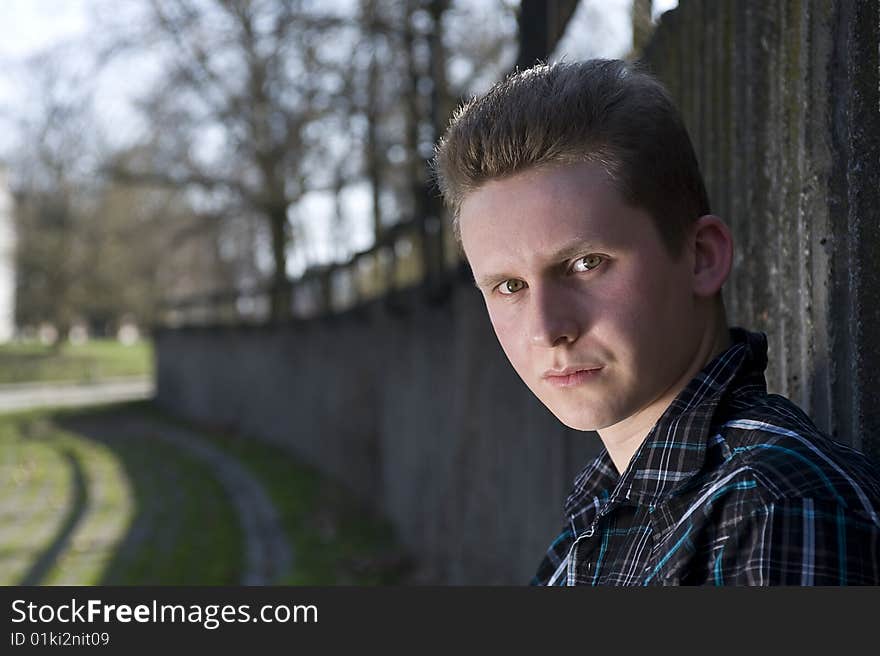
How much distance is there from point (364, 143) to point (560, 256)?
12156 mm

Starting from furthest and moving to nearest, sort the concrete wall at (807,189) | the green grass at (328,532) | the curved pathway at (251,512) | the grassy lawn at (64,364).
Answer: the grassy lawn at (64,364), the curved pathway at (251,512), the green grass at (328,532), the concrete wall at (807,189)

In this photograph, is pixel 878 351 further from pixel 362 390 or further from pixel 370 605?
pixel 362 390

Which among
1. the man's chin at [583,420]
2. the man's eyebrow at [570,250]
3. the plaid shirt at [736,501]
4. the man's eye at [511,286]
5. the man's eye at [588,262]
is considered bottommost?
the plaid shirt at [736,501]

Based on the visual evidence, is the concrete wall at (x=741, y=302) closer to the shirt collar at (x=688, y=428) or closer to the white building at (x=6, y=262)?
the shirt collar at (x=688, y=428)

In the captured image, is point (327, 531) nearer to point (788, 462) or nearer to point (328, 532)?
point (328, 532)

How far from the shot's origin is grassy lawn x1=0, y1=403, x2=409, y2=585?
8.57 meters

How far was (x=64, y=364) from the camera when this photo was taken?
39875 millimetres

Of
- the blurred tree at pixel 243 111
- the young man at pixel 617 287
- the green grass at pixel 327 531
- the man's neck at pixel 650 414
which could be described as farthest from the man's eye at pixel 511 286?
the blurred tree at pixel 243 111

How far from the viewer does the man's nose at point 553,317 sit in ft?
5.30

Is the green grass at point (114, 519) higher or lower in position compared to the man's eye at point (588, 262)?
lower

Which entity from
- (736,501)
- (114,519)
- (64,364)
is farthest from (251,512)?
(64,364)

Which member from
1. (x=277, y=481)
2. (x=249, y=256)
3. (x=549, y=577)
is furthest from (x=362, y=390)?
(x=249, y=256)

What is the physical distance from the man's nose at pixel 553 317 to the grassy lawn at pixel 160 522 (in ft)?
21.3

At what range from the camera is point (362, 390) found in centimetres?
1138
